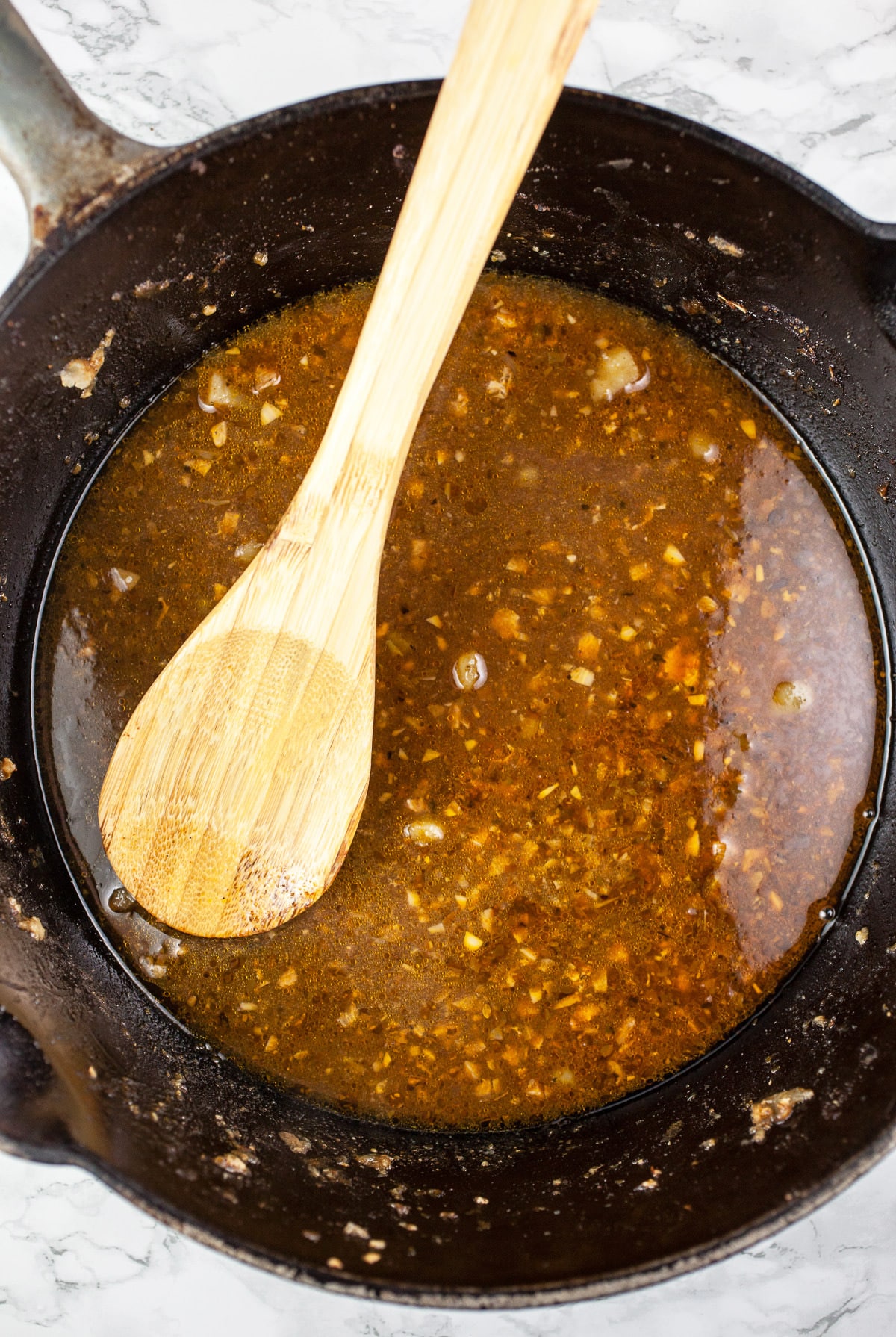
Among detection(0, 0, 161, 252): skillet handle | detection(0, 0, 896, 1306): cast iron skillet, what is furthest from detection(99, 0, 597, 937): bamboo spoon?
detection(0, 0, 161, 252): skillet handle

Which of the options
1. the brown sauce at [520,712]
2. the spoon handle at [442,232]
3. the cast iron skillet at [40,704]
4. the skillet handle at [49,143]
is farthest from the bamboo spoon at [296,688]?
the skillet handle at [49,143]

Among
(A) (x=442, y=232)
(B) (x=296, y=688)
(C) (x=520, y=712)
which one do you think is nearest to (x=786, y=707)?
(C) (x=520, y=712)

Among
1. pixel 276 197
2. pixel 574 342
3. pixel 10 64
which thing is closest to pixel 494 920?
pixel 574 342

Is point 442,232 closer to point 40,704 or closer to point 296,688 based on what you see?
point 296,688

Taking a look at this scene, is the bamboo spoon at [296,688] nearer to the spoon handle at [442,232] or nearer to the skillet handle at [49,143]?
the spoon handle at [442,232]

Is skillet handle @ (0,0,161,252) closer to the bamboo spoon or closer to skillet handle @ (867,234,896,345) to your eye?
the bamboo spoon

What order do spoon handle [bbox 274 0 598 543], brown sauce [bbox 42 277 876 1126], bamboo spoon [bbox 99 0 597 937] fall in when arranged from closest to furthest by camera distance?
spoon handle [bbox 274 0 598 543] < bamboo spoon [bbox 99 0 597 937] < brown sauce [bbox 42 277 876 1126]

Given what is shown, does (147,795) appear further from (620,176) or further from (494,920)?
(620,176)
